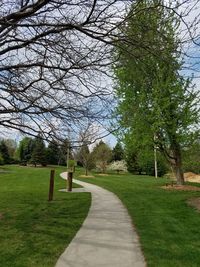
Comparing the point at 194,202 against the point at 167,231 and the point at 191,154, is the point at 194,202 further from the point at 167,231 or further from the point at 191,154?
the point at 191,154

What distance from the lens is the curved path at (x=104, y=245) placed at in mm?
6980

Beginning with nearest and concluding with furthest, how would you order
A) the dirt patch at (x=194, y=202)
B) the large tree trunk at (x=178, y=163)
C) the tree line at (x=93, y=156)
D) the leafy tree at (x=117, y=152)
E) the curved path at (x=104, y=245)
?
the curved path at (x=104, y=245) → the tree line at (x=93, y=156) → the dirt patch at (x=194, y=202) → the large tree trunk at (x=178, y=163) → the leafy tree at (x=117, y=152)

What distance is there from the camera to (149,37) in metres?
8.73

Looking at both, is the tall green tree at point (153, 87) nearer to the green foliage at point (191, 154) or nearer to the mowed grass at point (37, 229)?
the green foliage at point (191, 154)

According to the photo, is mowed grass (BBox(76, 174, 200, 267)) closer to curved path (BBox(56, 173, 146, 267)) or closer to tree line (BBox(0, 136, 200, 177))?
curved path (BBox(56, 173, 146, 267))

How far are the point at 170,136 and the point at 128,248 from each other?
17060 mm

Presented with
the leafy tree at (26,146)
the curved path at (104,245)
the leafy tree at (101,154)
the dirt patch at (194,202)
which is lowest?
the curved path at (104,245)

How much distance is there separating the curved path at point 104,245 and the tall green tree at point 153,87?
3.24 m

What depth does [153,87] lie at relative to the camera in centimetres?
1538

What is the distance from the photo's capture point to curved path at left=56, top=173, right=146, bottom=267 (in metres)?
6.98

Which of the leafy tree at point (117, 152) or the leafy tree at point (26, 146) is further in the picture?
the leafy tree at point (117, 152)

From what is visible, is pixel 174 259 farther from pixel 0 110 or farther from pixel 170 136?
pixel 170 136

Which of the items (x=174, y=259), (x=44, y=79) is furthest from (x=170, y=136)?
(x=174, y=259)

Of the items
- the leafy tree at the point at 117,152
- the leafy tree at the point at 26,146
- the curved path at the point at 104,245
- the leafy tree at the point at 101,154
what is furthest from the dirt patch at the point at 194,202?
the leafy tree at the point at 101,154
